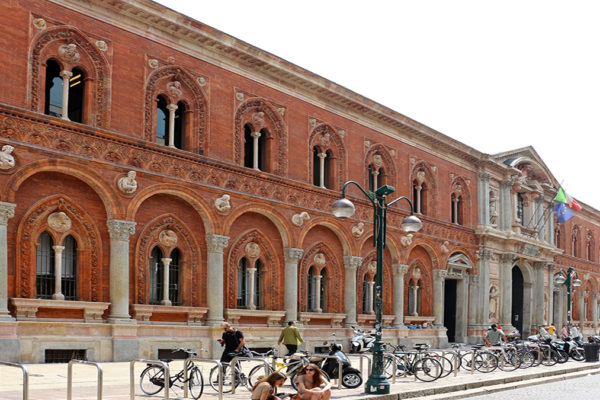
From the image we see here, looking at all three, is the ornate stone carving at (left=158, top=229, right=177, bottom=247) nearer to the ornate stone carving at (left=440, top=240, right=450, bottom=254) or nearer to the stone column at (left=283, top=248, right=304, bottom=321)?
the stone column at (left=283, top=248, right=304, bottom=321)

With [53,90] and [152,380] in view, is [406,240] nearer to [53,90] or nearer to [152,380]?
[53,90]

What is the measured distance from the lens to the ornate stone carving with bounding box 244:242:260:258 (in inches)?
1045

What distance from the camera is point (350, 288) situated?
31047mm

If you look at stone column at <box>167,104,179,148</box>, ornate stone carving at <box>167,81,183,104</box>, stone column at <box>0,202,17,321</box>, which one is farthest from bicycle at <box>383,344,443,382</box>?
ornate stone carving at <box>167,81,183,104</box>

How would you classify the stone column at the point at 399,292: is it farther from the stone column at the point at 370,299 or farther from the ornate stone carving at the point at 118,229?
the ornate stone carving at the point at 118,229

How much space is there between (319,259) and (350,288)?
85.2 inches

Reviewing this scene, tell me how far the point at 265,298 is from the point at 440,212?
14186 mm

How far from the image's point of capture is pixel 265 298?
27.3 metres

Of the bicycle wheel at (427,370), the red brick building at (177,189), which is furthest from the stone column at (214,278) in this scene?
the bicycle wheel at (427,370)

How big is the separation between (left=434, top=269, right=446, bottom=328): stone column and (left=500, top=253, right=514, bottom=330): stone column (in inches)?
266

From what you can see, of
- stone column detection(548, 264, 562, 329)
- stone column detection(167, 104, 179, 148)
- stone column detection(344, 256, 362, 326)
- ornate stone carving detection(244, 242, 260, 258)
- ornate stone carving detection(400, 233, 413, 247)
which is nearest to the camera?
stone column detection(167, 104, 179, 148)

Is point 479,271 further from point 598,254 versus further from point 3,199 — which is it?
point 3,199

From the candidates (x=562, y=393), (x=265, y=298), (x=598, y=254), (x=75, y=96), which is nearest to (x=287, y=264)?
(x=265, y=298)

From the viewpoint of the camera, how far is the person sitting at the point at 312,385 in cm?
1188
